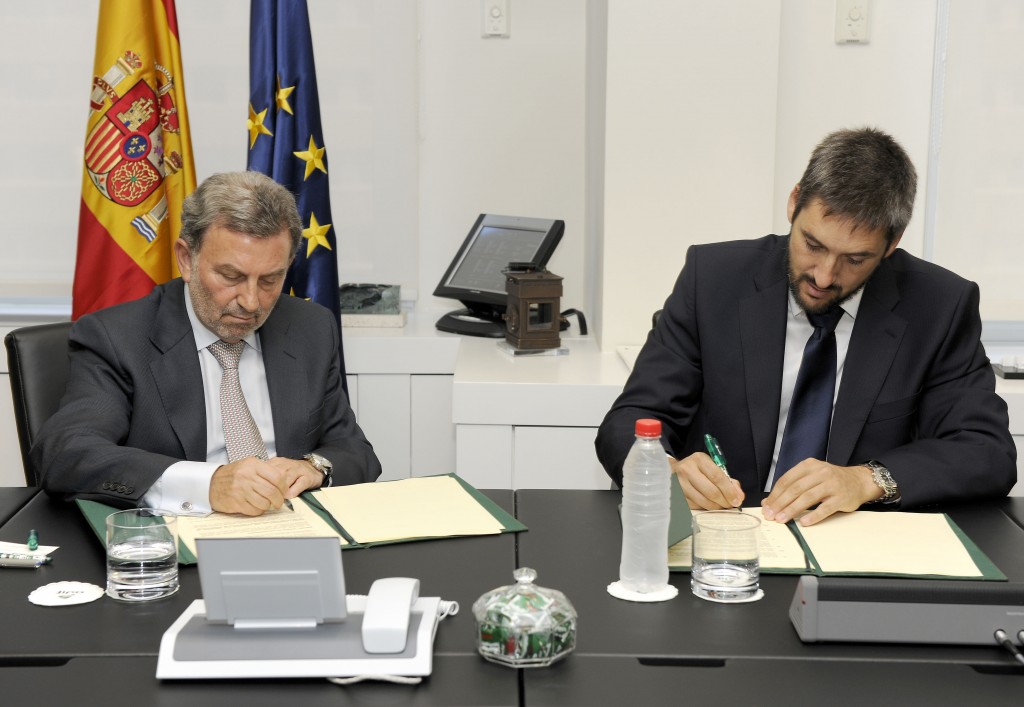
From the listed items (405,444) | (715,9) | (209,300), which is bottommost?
(405,444)

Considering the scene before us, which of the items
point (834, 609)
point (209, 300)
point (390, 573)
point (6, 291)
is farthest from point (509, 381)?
point (6, 291)

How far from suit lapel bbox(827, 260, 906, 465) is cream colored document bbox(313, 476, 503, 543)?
2.53 feet

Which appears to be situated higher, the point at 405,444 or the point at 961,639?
the point at 961,639

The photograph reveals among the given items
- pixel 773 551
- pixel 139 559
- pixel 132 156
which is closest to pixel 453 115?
pixel 132 156

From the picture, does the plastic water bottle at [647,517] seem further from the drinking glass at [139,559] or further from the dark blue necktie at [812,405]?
the dark blue necktie at [812,405]

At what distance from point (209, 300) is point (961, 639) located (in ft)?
4.79

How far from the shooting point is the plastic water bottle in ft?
4.96

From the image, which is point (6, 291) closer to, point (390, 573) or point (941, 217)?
point (390, 573)

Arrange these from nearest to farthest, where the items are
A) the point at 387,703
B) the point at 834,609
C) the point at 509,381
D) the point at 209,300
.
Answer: the point at 387,703 < the point at 834,609 < the point at 209,300 < the point at 509,381

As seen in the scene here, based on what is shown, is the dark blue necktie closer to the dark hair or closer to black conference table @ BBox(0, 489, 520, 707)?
the dark hair

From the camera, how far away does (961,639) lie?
4.47ft

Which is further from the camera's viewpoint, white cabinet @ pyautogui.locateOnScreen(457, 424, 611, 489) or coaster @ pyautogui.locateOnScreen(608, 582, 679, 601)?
white cabinet @ pyautogui.locateOnScreen(457, 424, 611, 489)

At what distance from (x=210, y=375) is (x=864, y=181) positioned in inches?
52.2

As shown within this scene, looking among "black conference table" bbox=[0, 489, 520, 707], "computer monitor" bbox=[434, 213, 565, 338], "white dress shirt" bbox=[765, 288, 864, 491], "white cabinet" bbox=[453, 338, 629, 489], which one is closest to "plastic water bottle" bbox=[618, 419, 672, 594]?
"black conference table" bbox=[0, 489, 520, 707]
